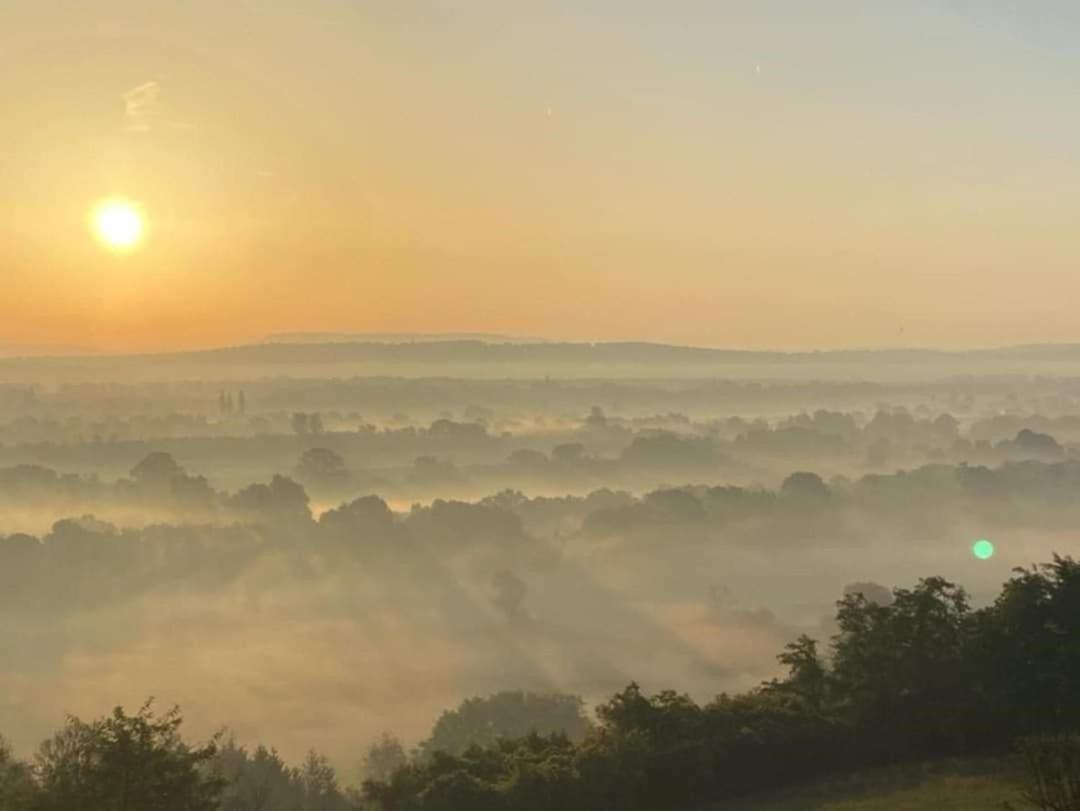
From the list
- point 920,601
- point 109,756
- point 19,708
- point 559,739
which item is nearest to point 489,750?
point 559,739

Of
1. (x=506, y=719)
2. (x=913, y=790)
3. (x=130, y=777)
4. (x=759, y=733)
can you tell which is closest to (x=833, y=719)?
(x=759, y=733)

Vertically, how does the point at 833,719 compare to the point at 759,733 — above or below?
below

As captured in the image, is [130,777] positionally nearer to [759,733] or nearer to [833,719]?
[759,733]

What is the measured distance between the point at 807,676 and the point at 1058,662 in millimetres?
9822

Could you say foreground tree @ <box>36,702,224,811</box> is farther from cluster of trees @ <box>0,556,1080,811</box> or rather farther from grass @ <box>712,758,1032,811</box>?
grass @ <box>712,758,1032,811</box>

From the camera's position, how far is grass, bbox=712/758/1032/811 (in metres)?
26.8

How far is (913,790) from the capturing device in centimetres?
2911

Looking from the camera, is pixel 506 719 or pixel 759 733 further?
pixel 506 719

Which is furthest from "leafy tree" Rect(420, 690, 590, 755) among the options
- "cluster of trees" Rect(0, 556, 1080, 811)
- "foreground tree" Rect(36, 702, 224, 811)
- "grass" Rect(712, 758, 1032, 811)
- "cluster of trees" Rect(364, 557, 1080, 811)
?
"foreground tree" Rect(36, 702, 224, 811)

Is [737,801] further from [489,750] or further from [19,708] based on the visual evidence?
[19,708]

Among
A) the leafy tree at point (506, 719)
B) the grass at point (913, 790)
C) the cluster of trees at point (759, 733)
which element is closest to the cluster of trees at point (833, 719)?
the cluster of trees at point (759, 733)

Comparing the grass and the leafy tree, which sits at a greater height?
the leafy tree

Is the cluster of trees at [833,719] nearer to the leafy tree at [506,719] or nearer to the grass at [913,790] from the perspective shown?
the grass at [913,790]

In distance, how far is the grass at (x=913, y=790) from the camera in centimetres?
2675
